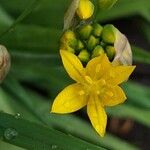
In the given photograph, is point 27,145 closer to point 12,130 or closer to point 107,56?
point 12,130

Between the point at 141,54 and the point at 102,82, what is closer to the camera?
the point at 102,82

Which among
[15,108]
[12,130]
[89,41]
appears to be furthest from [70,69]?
[15,108]

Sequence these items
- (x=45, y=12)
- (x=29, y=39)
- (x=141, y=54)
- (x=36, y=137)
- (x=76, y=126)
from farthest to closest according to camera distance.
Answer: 1. (x=76, y=126)
2. (x=45, y=12)
3. (x=29, y=39)
4. (x=141, y=54)
5. (x=36, y=137)

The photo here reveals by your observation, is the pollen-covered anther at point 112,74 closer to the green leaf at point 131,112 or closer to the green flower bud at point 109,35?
the green flower bud at point 109,35

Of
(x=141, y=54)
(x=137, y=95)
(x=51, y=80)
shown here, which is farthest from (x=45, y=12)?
(x=141, y=54)

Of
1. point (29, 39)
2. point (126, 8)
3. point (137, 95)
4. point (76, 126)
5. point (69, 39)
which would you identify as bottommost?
point (76, 126)

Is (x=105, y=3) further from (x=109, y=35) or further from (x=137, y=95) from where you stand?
(x=137, y=95)
